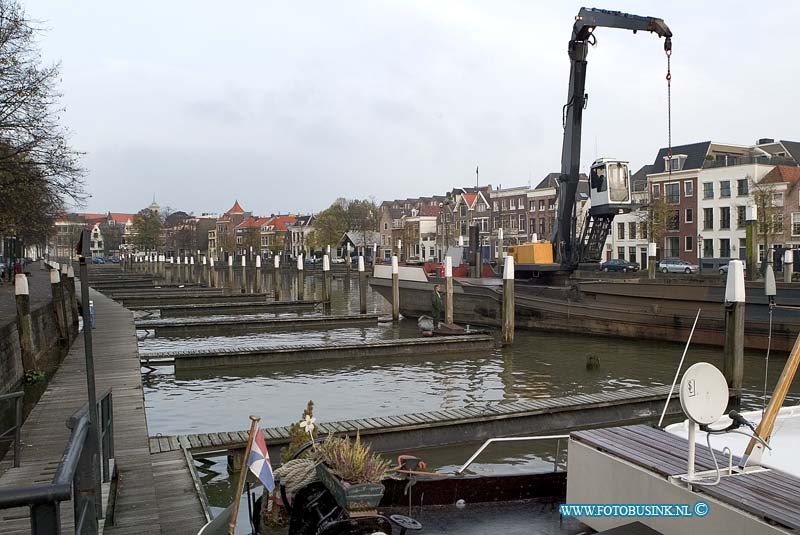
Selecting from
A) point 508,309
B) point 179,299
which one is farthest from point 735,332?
point 179,299

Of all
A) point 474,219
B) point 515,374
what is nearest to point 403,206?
point 474,219

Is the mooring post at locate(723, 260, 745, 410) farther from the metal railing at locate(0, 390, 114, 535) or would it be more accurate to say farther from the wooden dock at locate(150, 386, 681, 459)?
the metal railing at locate(0, 390, 114, 535)

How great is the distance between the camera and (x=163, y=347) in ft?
75.3

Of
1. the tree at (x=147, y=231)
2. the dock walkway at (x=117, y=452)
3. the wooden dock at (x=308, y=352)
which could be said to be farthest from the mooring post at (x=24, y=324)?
the tree at (x=147, y=231)

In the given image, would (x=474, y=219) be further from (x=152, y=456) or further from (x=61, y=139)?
(x=152, y=456)

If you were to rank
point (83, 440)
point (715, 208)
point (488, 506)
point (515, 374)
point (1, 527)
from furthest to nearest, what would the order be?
1. point (715, 208)
2. point (515, 374)
3. point (488, 506)
4. point (1, 527)
5. point (83, 440)

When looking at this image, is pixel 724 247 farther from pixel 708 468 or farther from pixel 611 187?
pixel 708 468

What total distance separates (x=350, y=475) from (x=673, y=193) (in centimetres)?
6061

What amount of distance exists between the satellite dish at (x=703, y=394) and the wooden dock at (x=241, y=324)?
77.4 ft

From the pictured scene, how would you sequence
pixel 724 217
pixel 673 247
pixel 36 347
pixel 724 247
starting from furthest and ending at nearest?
pixel 673 247 < pixel 724 247 < pixel 724 217 < pixel 36 347

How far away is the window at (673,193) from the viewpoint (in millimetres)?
59122

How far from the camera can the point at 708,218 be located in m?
56.4

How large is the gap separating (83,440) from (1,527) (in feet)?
7.99

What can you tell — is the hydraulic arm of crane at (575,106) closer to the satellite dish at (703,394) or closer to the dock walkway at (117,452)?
the dock walkway at (117,452)
